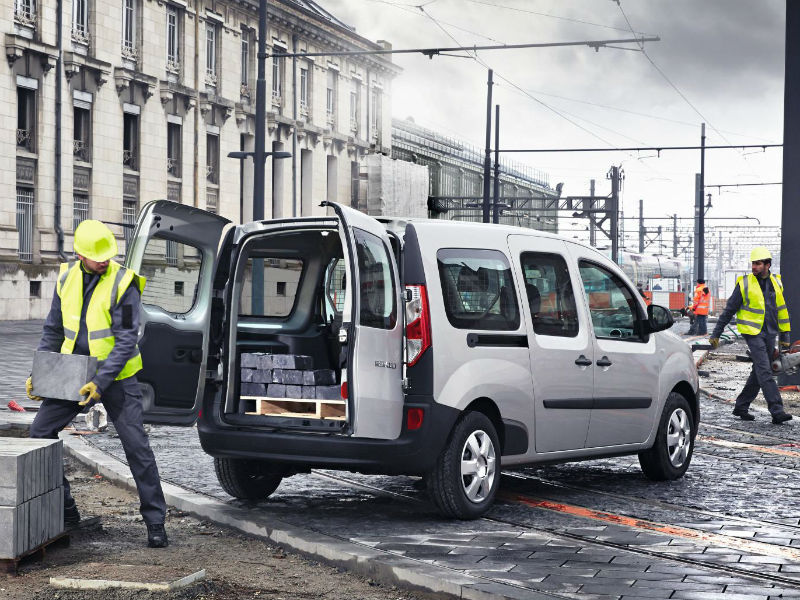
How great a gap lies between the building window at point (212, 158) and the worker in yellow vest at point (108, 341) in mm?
39859

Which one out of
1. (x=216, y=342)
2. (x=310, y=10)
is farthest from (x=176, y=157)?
(x=216, y=342)

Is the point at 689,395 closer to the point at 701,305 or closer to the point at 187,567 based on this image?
the point at 187,567

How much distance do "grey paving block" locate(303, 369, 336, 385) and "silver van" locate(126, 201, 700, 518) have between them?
0.01m

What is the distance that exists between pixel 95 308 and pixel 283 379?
4.96 feet

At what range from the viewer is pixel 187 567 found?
6492 mm

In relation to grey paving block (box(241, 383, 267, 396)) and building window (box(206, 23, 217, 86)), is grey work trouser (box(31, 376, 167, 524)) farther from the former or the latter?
building window (box(206, 23, 217, 86))

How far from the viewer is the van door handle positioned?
30.2 ft

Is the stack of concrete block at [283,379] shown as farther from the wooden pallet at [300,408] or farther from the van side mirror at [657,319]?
the van side mirror at [657,319]

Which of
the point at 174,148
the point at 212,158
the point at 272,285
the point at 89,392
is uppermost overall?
the point at 174,148

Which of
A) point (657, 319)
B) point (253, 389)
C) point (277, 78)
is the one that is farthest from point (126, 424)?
point (277, 78)

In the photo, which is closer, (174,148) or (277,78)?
(174,148)

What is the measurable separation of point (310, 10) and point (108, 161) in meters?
16.1

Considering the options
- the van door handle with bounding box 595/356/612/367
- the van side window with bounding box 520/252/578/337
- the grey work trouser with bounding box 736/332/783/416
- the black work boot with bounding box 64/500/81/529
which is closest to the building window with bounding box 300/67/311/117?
the grey work trouser with bounding box 736/332/783/416

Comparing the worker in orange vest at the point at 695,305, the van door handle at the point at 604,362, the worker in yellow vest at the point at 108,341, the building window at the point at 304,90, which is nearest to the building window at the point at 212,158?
the building window at the point at 304,90
